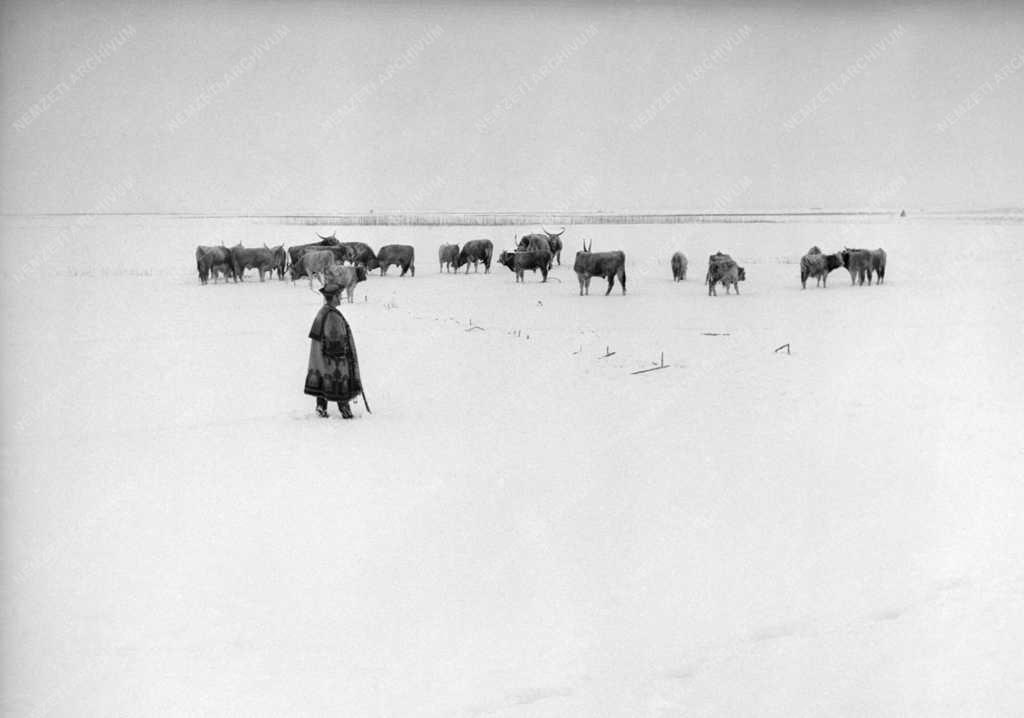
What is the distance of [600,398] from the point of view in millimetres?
6922

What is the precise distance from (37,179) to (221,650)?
13.3 feet

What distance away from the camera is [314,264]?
529 inches

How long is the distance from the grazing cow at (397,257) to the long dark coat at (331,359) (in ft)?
29.4

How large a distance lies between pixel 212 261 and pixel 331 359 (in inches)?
296

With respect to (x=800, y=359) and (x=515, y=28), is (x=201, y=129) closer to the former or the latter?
(x=515, y=28)

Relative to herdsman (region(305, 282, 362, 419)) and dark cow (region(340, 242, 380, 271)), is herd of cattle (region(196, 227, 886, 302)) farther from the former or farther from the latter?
herdsman (region(305, 282, 362, 419))

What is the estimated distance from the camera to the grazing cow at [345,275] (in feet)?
21.2

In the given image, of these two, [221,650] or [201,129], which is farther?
[201,129]

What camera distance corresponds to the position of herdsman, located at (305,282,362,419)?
242 inches

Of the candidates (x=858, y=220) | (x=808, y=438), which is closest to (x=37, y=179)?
(x=808, y=438)

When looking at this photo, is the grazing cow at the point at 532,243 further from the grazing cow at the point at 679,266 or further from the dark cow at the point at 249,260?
the dark cow at the point at 249,260

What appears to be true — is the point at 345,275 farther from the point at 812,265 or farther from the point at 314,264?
the point at 812,265

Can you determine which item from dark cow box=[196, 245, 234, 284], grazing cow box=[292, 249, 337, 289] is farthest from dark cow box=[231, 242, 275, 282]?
grazing cow box=[292, 249, 337, 289]

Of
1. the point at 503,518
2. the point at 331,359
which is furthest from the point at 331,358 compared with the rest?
the point at 503,518
